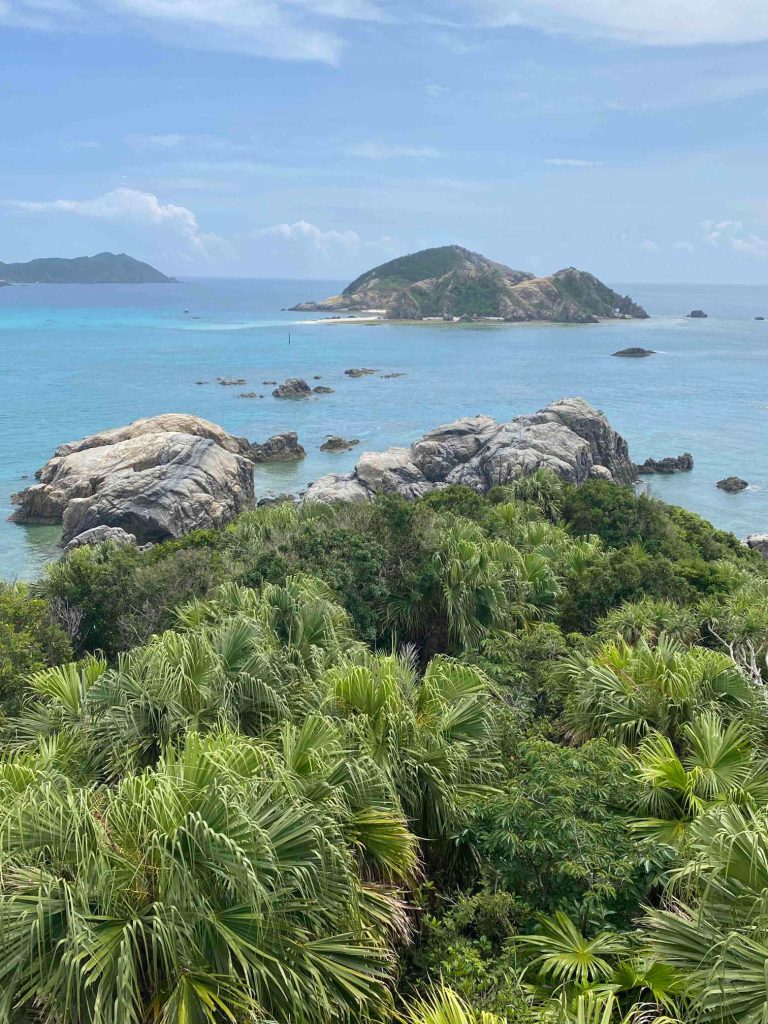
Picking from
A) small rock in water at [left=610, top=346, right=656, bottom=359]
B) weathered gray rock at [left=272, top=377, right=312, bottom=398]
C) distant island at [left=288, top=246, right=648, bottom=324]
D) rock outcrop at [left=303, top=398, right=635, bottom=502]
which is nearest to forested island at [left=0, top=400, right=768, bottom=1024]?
rock outcrop at [left=303, top=398, right=635, bottom=502]

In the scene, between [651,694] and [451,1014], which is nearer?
[451,1014]

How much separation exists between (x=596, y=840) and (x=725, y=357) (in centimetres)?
13103

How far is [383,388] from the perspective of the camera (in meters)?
92.6

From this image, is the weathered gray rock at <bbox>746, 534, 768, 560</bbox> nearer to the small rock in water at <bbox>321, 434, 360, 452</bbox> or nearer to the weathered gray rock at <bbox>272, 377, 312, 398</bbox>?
the small rock in water at <bbox>321, 434, 360, 452</bbox>

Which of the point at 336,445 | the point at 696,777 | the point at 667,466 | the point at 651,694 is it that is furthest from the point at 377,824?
the point at 336,445

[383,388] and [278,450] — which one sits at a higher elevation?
[383,388]

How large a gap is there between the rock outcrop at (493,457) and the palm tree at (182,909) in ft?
117

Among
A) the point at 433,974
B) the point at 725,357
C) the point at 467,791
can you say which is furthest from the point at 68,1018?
the point at 725,357

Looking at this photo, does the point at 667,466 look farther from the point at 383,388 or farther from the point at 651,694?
the point at 651,694

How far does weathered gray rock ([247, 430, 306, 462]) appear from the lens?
60.5 metres

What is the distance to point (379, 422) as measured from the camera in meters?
74.2

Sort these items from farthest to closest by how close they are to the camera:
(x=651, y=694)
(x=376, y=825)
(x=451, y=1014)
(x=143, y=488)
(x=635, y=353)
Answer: (x=635, y=353) → (x=143, y=488) → (x=651, y=694) → (x=376, y=825) → (x=451, y=1014)

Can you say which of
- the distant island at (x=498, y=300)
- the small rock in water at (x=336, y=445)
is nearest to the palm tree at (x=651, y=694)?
the small rock in water at (x=336, y=445)

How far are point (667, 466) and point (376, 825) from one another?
177 ft
